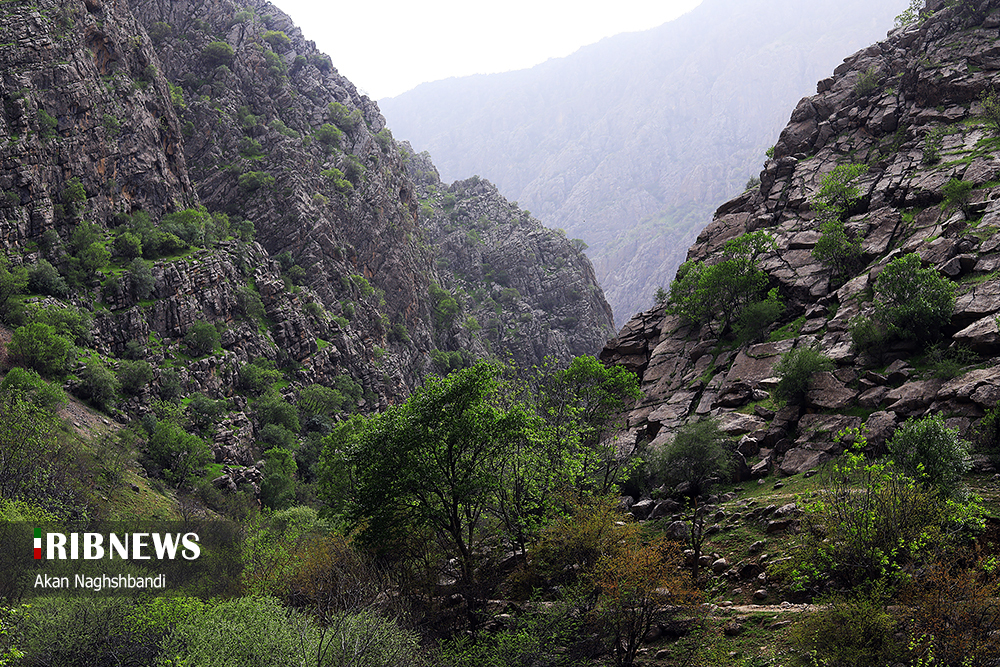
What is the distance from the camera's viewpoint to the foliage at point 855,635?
52.1 feet

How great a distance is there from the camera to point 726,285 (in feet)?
191

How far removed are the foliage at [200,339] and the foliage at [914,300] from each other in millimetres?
82021

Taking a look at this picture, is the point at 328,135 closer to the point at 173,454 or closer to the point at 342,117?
the point at 342,117

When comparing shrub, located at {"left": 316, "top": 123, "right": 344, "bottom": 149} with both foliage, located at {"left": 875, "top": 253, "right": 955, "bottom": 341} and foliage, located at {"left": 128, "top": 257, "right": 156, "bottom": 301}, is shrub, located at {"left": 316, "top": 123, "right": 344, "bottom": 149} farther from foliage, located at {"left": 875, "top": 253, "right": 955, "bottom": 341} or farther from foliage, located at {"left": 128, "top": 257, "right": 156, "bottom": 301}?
foliage, located at {"left": 875, "top": 253, "right": 955, "bottom": 341}

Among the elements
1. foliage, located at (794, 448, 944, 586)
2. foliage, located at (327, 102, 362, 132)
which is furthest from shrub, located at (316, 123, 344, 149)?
foliage, located at (794, 448, 944, 586)

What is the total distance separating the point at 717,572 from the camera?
2547 centimetres

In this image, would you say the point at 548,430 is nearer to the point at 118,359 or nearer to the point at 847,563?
the point at 847,563

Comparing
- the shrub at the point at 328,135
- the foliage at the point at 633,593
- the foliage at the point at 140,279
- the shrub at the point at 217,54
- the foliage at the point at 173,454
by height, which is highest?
the shrub at the point at 217,54

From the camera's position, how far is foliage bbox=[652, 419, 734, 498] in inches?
1367

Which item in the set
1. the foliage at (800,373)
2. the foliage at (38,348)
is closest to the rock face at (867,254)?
the foliage at (800,373)

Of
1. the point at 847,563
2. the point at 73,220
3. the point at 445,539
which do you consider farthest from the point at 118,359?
the point at 847,563

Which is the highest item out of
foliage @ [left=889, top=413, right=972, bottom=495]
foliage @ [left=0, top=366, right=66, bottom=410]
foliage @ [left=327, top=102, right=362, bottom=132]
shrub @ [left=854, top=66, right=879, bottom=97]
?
foliage @ [left=327, top=102, right=362, bottom=132]

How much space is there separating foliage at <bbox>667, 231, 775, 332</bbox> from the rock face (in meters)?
2.28

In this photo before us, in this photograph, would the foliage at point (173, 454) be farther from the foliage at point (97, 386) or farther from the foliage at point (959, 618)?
the foliage at point (959, 618)
